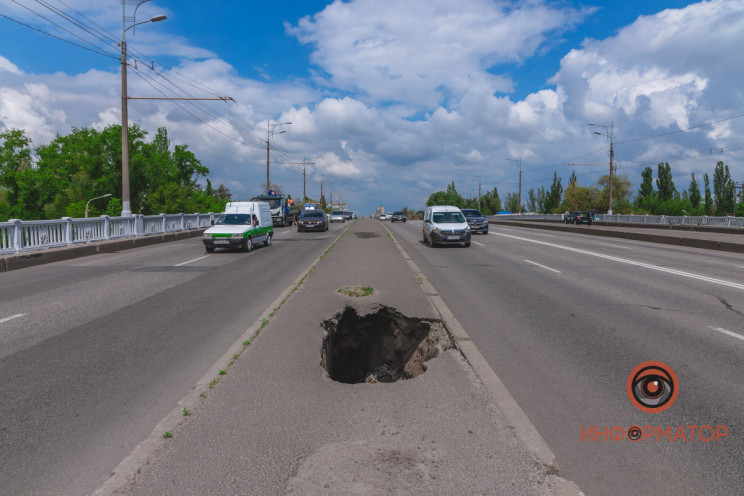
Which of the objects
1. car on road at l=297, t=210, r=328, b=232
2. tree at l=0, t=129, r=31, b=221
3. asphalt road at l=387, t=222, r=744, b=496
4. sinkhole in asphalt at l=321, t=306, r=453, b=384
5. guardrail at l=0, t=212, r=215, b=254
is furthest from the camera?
tree at l=0, t=129, r=31, b=221

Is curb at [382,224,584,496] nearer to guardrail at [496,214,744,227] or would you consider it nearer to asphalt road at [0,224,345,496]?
asphalt road at [0,224,345,496]

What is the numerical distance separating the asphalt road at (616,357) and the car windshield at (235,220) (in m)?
10.6

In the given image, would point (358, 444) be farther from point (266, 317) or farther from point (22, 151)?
point (22, 151)

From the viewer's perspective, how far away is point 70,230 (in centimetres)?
1730

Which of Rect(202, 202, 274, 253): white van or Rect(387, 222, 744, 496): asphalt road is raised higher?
Rect(202, 202, 274, 253): white van

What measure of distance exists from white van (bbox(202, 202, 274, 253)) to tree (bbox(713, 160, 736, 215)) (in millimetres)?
88133

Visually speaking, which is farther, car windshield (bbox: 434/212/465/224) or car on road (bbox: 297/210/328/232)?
car on road (bbox: 297/210/328/232)

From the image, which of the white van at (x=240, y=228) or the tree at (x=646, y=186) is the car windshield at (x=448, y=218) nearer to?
the white van at (x=240, y=228)

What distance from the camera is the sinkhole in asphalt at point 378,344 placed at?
6547 mm

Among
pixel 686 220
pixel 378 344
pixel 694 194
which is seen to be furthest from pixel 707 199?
pixel 378 344

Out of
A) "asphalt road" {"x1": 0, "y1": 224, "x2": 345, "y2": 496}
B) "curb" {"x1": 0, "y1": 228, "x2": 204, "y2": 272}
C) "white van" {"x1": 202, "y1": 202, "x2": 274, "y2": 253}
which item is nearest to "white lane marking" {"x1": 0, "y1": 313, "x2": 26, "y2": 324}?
"asphalt road" {"x1": 0, "y1": 224, "x2": 345, "y2": 496}

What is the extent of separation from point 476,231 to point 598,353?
84.2 feet

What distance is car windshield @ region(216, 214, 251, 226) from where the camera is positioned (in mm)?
19312

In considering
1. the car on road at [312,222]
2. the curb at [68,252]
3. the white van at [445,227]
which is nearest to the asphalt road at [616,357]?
the white van at [445,227]
